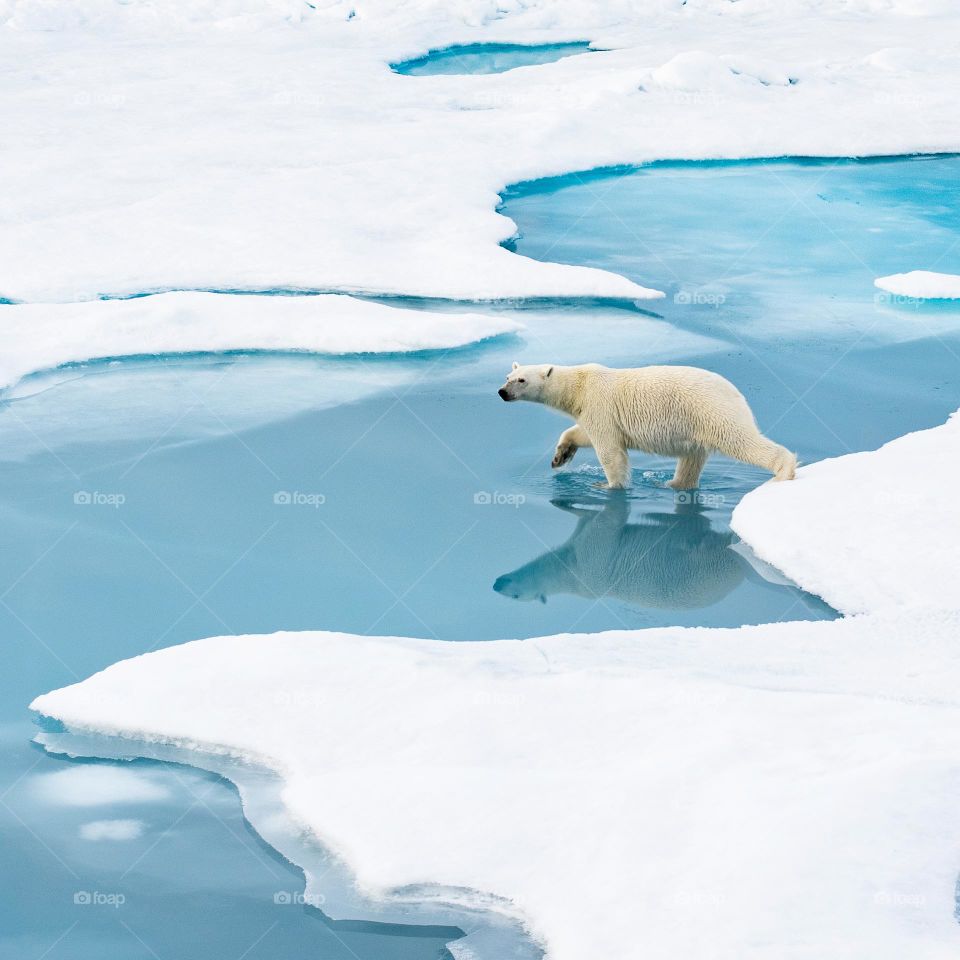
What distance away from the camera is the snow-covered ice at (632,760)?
101 inches

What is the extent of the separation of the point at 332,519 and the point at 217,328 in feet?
9.16

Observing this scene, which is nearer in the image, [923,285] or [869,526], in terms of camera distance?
[869,526]

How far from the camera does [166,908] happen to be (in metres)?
3.05

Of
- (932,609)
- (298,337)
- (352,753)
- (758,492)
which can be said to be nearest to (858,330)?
(758,492)

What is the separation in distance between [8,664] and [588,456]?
3331 millimetres

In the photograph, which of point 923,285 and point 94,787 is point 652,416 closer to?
point 94,787

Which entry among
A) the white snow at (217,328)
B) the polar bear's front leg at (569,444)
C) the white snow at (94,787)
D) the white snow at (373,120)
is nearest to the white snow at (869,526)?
the polar bear's front leg at (569,444)

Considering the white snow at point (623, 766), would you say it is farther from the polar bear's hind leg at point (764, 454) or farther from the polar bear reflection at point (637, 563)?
the polar bear's hind leg at point (764, 454)

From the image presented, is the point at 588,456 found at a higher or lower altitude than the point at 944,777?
lower

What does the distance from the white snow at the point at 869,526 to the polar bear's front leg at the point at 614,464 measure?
0.68 m

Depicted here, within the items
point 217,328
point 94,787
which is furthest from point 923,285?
point 94,787

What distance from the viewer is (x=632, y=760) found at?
3109mm

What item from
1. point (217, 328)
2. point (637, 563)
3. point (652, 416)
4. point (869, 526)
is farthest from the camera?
point (217, 328)

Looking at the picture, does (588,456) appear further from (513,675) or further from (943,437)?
(513,675)
